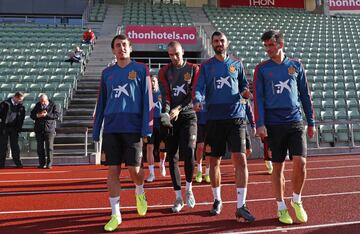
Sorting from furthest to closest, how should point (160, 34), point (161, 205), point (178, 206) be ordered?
point (160, 34)
point (161, 205)
point (178, 206)

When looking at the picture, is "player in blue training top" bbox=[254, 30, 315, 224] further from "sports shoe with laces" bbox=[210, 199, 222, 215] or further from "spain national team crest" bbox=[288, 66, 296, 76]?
"sports shoe with laces" bbox=[210, 199, 222, 215]

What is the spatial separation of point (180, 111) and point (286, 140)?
1254mm

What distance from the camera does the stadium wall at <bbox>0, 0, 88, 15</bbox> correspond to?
25.2 meters

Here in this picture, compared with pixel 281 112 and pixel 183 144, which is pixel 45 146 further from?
pixel 281 112

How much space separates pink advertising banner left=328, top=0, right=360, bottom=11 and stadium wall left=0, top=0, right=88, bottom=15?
17725 mm

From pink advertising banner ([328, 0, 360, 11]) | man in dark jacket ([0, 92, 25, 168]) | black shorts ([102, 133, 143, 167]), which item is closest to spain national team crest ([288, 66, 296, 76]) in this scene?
black shorts ([102, 133, 143, 167])

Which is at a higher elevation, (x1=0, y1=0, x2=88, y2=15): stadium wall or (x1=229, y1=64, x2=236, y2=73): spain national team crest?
(x1=0, y1=0, x2=88, y2=15): stadium wall

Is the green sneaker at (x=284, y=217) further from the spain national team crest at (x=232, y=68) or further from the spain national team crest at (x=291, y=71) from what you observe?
the spain national team crest at (x=232, y=68)

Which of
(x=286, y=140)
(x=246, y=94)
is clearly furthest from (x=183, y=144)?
(x=286, y=140)

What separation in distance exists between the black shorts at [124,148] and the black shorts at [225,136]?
2.68ft

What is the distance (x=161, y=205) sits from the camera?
15.5 feet

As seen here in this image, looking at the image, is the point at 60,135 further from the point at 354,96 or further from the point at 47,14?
the point at 47,14

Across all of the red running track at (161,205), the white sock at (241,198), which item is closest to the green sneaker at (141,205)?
the red running track at (161,205)

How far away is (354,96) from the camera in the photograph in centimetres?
1322
